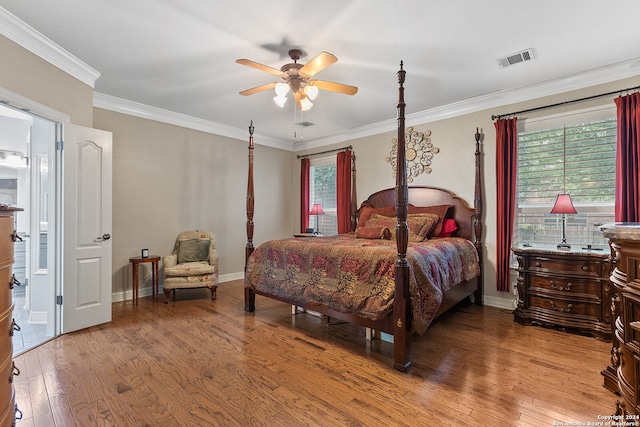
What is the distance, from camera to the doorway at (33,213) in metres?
2.93

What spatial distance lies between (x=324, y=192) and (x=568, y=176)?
3.76 meters

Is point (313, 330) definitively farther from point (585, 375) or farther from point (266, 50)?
point (266, 50)

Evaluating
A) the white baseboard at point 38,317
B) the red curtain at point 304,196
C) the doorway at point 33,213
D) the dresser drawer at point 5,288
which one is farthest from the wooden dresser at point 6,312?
the red curtain at point 304,196

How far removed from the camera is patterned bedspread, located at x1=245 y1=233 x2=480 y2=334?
2.33 metres

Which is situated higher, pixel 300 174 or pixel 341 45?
pixel 341 45

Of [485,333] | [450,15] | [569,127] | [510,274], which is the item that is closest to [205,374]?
[485,333]

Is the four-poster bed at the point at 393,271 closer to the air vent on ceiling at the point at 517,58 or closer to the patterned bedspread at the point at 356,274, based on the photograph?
the patterned bedspread at the point at 356,274

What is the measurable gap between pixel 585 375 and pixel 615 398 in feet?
0.98

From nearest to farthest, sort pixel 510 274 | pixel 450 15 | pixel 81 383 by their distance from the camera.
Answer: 1. pixel 81 383
2. pixel 450 15
3. pixel 510 274

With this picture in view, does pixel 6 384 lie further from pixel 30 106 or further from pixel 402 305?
pixel 30 106

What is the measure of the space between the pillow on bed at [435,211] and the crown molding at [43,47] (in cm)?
429

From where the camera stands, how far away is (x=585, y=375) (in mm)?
2156

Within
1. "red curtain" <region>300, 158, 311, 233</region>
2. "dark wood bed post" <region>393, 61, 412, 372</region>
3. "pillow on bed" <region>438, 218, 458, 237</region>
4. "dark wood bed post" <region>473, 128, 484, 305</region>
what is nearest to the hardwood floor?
"dark wood bed post" <region>393, 61, 412, 372</region>

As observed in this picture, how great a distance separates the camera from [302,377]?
2146mm
